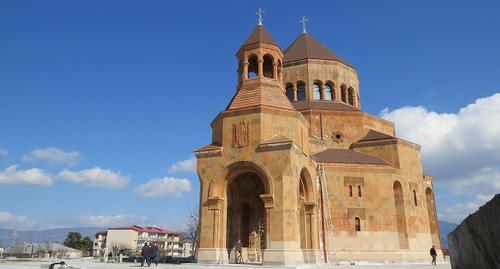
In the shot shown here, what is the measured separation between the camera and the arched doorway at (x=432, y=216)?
1108 inches

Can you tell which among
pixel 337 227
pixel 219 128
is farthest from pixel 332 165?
pixel 219 128

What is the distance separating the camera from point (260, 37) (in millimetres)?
24109

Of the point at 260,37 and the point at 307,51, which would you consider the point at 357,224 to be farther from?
the point at 307,51

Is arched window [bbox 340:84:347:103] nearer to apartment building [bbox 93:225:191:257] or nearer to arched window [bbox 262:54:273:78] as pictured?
arched window [bbox 262:54:273:78]

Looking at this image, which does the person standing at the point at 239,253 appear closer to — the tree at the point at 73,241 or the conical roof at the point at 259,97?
the conical roof at the point at 259,97

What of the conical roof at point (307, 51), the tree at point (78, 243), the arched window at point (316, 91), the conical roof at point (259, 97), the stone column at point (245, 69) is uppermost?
the conical roof at point (307, 51)

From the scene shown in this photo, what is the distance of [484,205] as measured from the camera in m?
2.91

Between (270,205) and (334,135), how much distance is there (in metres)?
11.5

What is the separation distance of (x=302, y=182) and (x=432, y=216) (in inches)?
482

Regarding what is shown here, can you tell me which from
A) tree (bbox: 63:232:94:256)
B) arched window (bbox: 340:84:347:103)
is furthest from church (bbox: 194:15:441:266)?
tree (bbox: 63:232:94:256)

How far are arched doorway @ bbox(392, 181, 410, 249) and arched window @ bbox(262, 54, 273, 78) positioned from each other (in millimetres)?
10449

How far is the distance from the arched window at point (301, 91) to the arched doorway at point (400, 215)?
31.7 feet

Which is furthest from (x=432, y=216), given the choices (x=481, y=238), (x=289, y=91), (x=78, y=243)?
(x=78, y=243)

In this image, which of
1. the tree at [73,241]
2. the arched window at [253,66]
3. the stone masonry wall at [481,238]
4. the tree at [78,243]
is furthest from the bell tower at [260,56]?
the tree at [73,241]
